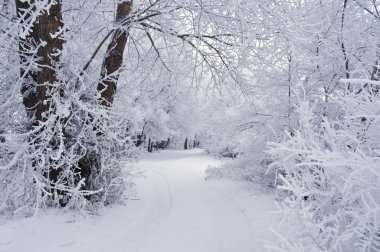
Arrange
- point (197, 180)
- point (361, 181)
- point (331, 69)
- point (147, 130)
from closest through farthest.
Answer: point (361, 181) → point (331, 69) → point (197, 180) → point (147, 130)

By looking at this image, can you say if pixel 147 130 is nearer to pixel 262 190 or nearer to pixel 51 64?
pixel 262 190

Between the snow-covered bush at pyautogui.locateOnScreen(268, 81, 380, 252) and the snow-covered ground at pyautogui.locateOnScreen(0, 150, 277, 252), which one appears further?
the snow-covered ground at pyautogui.locateOnScreen(0, 150, 277, 252)

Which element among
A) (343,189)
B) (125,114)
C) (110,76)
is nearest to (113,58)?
(110,76)

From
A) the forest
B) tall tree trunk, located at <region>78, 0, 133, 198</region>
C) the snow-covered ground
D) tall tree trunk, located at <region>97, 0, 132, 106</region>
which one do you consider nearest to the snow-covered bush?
the forest

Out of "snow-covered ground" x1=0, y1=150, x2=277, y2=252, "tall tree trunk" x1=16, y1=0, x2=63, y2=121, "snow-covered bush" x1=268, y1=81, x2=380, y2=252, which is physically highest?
"tall tree trunk" x1=16, y1=0, x2=63, y2=121

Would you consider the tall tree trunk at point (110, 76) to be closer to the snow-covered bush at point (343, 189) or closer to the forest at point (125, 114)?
the forest at point (125, 114)

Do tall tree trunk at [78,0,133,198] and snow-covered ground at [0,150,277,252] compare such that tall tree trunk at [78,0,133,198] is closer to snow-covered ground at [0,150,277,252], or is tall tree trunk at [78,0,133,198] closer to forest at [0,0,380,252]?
forest at [0,0,380,252]

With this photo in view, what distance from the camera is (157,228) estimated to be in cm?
679

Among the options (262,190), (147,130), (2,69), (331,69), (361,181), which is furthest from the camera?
(147,130)

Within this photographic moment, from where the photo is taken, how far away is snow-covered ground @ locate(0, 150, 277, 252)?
5.28 meters

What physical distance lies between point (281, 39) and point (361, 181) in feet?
15.5

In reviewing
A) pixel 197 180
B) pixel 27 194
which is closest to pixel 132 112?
pixel 27 194

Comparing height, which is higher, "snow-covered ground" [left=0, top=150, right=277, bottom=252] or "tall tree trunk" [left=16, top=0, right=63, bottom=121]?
"tall tree trunk" [left=16, top=0, right=63, bottom=121]

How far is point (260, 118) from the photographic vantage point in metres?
11.8
